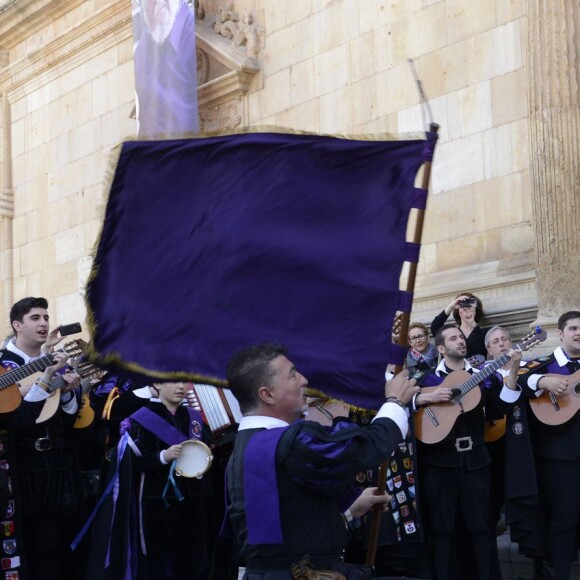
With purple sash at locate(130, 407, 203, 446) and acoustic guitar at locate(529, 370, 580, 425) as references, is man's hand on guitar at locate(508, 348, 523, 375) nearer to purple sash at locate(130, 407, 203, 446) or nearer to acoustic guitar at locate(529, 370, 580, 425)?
acoustic guitar at locate(529, 370, 580, 425)

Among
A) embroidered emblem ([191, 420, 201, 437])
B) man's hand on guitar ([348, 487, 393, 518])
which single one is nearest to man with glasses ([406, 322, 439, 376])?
embroidered emblem ([191, 420, 201, 437])

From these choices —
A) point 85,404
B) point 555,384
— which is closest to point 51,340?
point 85,404

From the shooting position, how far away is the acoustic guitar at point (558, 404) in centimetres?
849

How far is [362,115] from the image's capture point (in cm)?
1305

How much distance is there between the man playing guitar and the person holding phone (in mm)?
1738

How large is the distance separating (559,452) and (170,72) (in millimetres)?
7648

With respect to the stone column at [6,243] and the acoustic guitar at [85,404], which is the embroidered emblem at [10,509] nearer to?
the acoustic guitar at [85,404]

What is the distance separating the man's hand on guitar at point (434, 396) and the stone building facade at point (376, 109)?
2298 millimetres

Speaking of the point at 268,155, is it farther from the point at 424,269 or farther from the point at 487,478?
the point at 424,269

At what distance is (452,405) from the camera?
8.48 meters

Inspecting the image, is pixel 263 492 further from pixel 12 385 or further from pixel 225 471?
pixel 12 385

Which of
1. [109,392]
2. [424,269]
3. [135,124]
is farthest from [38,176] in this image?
[109,392]

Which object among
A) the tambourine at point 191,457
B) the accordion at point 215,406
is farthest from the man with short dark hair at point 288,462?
the accordion at point 215,406

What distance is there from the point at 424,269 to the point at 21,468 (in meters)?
5.08
